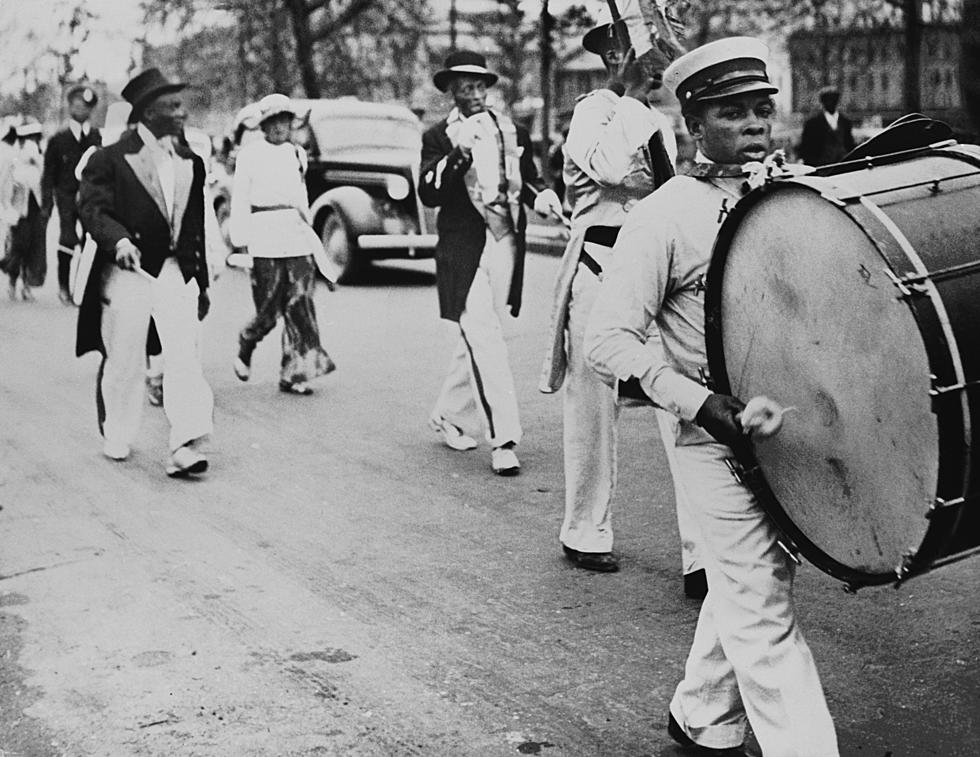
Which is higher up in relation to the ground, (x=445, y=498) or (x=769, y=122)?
(x=769, y=122)

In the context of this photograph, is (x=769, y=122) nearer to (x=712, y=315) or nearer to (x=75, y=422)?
(x=712, y=315)

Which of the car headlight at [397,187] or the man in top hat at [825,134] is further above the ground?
the man in top hat at [825,134]

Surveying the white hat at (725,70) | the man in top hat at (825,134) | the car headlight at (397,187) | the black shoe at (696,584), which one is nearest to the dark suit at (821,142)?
the man in top hat at (825,134)

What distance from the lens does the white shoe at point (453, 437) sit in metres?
8.15

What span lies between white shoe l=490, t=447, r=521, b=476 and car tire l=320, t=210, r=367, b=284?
9653 millimetres

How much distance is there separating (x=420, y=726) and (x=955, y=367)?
2035mm

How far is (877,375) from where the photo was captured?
312 centimetres

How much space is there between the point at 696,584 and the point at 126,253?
346 cm

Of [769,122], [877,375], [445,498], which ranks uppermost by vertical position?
[769,122]

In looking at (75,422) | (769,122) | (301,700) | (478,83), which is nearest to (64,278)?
(75,422)

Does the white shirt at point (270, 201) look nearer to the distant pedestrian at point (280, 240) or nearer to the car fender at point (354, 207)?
the distant pedestrian at point (280, 240)

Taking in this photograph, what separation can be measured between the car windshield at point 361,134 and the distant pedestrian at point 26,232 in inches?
141

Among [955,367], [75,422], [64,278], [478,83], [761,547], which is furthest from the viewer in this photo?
[64,278]

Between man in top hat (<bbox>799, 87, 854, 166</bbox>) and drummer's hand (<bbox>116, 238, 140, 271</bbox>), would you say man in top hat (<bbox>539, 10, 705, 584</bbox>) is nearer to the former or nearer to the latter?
drummer's hand (<bbox>116, 238, 140, 271</bbox>)
